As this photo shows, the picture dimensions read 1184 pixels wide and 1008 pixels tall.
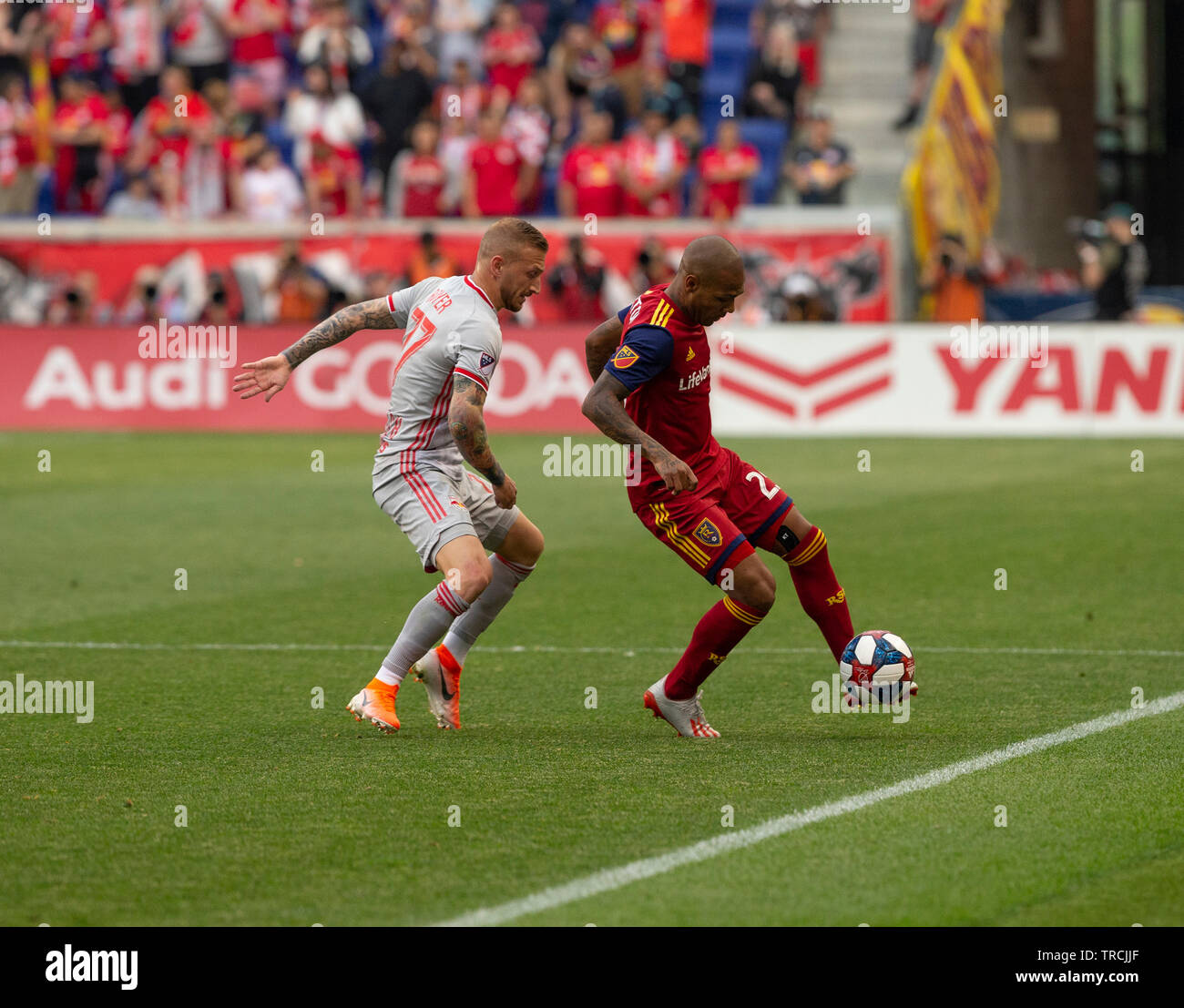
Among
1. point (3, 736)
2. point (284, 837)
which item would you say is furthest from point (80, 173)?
point (284, 837)

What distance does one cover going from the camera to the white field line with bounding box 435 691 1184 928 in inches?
199

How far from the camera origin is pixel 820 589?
7801mm

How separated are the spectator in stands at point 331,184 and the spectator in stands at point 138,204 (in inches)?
76.0

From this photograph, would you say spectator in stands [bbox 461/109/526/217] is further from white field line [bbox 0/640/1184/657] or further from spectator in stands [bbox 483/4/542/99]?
white field line [bbox 0/640/1184/657]

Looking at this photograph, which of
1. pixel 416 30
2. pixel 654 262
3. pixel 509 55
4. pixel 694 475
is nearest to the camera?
pixel 694 475

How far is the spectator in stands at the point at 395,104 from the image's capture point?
84.2 feet

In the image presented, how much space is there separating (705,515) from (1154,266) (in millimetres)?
21273

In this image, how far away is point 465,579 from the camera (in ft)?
24.3

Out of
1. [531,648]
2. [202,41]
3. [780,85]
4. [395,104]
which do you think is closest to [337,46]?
[395,104]

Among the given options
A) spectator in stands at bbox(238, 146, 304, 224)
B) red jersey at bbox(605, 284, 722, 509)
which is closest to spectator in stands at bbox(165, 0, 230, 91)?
spectator in stands at bbox(238, 146, 304, 224)

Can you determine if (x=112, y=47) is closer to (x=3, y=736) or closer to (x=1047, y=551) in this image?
(x=1047, y=551)

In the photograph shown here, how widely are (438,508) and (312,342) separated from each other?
2.88ft

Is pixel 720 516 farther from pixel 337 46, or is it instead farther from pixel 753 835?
pixel 337 46

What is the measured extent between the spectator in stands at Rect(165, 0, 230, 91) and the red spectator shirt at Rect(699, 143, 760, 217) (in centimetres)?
721
